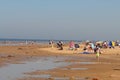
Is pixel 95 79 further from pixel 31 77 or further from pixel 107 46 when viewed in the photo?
pixel 107 46

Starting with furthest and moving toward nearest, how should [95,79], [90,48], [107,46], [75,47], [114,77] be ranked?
[107,46] → [75,47] → [90,48] → [114,77] → [95,79]

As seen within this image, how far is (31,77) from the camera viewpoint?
1888 cm

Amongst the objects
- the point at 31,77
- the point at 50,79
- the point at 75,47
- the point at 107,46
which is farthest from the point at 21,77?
the point at 107,46

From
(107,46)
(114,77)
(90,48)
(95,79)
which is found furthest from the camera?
(107,46)

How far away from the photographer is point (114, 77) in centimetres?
1897

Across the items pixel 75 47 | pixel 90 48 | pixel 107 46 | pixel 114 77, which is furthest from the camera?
pixel 107 46

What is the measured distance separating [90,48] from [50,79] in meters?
28.6

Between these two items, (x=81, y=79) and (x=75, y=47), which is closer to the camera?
(x=81, y=79)

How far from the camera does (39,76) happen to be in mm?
19422

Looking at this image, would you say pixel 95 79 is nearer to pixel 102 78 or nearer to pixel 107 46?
pixel 102 78

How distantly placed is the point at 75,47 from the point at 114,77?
114 feet

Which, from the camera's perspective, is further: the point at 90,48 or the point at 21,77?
the point at 90,48

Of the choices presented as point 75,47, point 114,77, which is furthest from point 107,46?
point 114,77

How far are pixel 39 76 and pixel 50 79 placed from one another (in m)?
1.48
